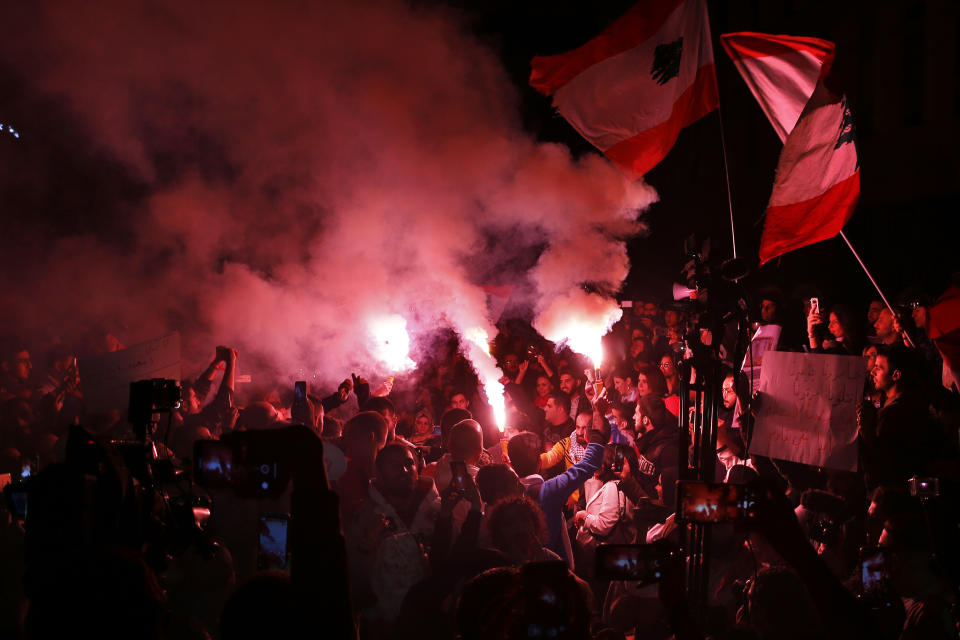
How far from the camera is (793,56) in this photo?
5.35 metres

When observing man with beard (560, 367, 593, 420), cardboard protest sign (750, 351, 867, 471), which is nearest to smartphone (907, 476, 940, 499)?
cardboard protest sign (750, 351, 867, 471)

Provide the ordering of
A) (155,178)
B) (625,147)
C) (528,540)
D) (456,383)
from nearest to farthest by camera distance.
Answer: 1. (528,540)
2. (625,147)
3. (456,383)
4. (155,178)

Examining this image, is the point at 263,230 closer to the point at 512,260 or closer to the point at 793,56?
the point at 512,260

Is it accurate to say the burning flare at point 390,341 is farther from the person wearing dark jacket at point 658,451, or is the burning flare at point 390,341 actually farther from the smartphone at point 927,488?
the smartphone at point 927,488

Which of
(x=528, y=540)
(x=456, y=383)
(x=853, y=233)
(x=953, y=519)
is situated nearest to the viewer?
(x=953, y=519)

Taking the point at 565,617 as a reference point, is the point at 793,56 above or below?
above

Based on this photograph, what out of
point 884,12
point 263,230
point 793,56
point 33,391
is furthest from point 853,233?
point 33,391

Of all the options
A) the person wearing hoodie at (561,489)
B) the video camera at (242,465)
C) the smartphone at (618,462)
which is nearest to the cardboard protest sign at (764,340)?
the smartphone at (618,462)

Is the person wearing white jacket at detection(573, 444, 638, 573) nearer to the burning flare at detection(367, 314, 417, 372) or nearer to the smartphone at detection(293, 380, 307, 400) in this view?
the smartphone at detection(293, 380, 307, 400)

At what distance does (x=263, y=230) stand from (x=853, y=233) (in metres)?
9.17

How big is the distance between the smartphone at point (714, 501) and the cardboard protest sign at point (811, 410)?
194 centimetres

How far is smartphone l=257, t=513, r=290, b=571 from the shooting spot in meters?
3.29

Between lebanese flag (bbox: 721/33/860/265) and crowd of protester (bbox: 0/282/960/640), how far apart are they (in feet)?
3.22

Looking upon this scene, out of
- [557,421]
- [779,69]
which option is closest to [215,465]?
[557,421]
